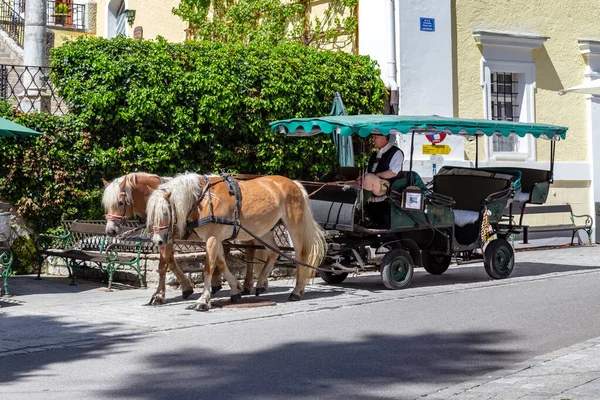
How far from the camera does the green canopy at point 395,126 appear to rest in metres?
12.2

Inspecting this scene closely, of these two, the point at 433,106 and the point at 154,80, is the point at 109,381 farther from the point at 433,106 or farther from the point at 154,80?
the point at 433,106

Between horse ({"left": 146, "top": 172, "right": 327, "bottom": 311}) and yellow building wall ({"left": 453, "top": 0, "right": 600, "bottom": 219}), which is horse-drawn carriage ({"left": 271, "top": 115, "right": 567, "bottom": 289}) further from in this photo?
yellow building wall ({"left": 453, "top": 0, "right": 600, "bottom": 219})

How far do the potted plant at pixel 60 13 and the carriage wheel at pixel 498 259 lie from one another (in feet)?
66.0

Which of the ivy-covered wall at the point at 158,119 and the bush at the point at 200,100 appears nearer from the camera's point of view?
the ivy-covered wall at the point at 158,119

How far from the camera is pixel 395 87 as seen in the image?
18109 mm

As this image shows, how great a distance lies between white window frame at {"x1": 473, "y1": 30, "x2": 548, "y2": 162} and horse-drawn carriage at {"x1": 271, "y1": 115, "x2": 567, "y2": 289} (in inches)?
200

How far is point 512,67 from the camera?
20.0 m

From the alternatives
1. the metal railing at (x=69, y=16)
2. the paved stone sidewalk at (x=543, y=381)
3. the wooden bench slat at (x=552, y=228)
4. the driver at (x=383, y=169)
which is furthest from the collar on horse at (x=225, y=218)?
the metal railing at (x=69, y=16)

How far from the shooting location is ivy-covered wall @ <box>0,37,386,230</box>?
48.8 ft

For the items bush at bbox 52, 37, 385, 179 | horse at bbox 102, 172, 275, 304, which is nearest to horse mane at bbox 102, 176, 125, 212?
horse at bbox 102, 172, 275, 304

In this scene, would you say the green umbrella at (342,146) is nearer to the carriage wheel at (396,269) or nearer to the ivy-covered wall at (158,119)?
the ivy-covered wall at (158,119)

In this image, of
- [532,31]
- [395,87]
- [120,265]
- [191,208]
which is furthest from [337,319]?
[532,31]

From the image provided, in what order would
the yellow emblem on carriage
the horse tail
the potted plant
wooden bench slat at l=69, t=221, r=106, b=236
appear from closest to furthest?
1. the horse tail
2. wooden bench slat at l=69, t=221, r=106, b=236
3. the yellow emblem on carriage
4. the potted plant

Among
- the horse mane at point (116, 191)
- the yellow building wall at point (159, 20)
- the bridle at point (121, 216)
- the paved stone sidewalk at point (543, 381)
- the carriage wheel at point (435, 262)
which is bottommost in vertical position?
the paved stone sidewalk at point (543, 381)
